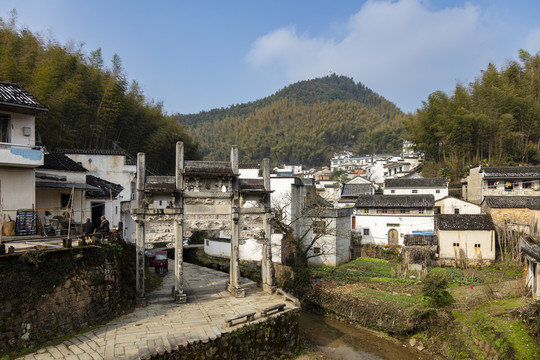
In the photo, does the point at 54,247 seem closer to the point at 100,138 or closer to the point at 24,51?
Answer: the point at 24,51

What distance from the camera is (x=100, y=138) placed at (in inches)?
1034

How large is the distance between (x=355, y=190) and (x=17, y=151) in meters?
33.8

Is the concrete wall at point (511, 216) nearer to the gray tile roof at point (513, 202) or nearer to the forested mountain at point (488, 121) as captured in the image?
the gray tile roof at point (513, 202)

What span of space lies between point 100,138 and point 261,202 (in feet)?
54.6

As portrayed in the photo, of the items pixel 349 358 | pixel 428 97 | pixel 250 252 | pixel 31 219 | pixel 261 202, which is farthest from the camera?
pixel 428 97

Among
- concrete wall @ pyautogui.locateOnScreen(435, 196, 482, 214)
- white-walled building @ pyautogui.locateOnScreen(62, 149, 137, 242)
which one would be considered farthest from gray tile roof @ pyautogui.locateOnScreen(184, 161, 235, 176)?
concrete wall @ pyautogui.locateOnScreen(435, 196, 482, 214)

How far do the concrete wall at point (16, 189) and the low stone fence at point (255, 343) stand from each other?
885 centimetres

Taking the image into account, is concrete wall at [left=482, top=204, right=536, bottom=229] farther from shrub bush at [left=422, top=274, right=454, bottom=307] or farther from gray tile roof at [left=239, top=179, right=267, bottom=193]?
gray tile roof at [left=239, top=179, right=267, bottom=193]

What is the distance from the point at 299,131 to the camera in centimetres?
10706

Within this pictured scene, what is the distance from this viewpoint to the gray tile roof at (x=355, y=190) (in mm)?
39681

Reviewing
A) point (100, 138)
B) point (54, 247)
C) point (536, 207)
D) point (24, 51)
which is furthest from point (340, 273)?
point (24, 51)

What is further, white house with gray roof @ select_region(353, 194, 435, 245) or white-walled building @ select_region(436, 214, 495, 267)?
white house with gray roof @ select_region(353, 194, 435, 245)

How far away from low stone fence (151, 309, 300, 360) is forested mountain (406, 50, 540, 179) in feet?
98.4

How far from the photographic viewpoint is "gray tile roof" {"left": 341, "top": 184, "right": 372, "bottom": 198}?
3968 centimetres
